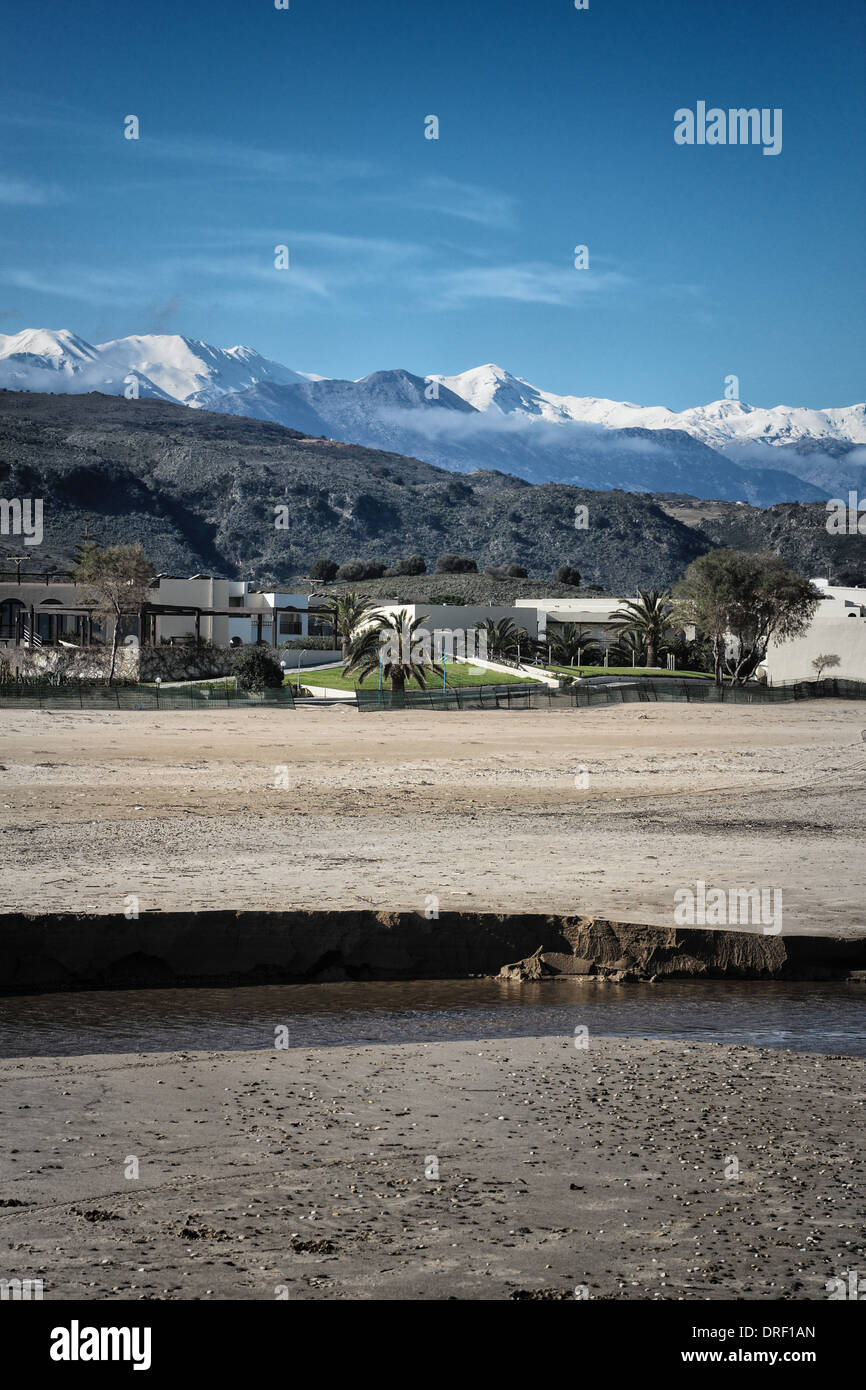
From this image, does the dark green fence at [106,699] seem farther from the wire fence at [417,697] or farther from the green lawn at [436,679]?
the green lawn at [436,679]

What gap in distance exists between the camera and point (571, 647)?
77.9 metres

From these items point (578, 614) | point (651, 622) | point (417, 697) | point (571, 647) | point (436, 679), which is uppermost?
point (578, 614)

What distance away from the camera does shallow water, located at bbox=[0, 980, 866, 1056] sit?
31.6 ft

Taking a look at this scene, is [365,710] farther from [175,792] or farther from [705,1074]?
[705,1074]

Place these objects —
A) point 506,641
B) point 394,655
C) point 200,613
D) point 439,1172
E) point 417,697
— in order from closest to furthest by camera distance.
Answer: point 439,1172
point 417,697
point 394,655
point 506,641
point 200,613

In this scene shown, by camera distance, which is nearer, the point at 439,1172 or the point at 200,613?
the point at 439,1172

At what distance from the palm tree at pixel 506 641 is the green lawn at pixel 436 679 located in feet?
18.1

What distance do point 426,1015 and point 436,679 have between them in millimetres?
52345

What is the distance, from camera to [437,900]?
12.9 meters

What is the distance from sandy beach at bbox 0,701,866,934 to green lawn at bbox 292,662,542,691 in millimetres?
21892

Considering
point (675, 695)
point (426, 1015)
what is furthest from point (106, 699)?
point (426, 1015)

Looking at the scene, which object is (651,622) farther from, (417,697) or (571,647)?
(417,697)
